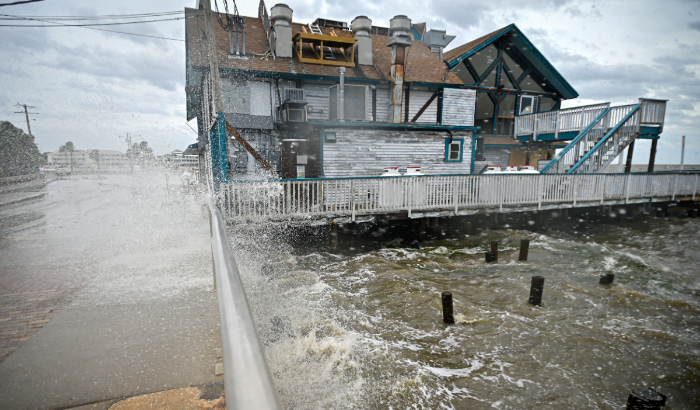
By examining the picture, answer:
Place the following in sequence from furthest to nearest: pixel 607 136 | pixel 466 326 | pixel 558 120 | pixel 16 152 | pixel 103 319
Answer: pixel 16 152, pixel 558 120, pixel 607 136, pixel 466 326, pixel 103 319

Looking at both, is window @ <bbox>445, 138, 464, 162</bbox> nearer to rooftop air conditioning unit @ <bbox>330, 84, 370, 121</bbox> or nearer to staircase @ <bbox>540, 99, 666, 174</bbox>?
staircase @ <bbox>540, 99, 666, 174</bbox>

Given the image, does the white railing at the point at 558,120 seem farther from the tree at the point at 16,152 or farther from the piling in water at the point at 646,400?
the tree at the point at 16,152

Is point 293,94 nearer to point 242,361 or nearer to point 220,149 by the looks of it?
point 220,149

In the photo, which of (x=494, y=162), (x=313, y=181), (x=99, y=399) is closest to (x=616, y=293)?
(x=313, y=181)

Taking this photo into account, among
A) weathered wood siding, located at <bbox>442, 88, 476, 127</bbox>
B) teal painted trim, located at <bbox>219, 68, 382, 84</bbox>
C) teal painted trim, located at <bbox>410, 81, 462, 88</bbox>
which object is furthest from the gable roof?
teal painted trim, located at <bbox>219, 68, 382, 84</bbox>

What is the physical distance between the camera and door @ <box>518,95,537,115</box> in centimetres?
2530

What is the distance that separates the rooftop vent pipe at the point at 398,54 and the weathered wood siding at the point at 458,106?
3.37m

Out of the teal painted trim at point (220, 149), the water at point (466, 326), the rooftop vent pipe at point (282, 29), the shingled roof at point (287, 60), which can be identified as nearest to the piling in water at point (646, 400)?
the water at point (466, 326)

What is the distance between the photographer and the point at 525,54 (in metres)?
24.7

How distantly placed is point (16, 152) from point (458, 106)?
51.5 metres

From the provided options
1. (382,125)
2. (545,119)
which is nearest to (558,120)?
(545,119)

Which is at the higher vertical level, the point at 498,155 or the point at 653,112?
the point at 653,112

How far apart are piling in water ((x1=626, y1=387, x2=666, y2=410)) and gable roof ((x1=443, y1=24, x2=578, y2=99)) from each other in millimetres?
22372

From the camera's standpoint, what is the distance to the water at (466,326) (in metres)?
4.64
